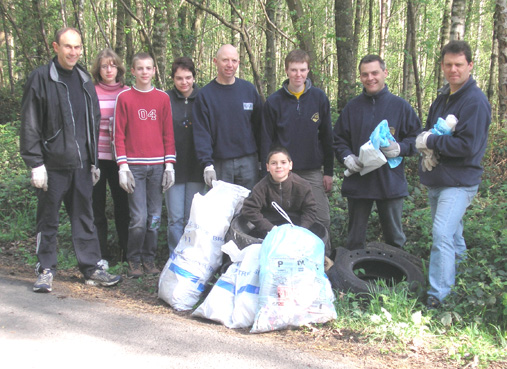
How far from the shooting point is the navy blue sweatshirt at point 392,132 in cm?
461

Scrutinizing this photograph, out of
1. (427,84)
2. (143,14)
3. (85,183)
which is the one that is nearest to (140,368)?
(85,183)

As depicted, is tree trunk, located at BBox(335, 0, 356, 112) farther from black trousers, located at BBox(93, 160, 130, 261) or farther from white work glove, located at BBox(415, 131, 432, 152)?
black trousers, located at BBox(93, 160, 130, 261)

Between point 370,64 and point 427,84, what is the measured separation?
11.9 m

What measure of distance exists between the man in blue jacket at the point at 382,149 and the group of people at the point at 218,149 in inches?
0.5

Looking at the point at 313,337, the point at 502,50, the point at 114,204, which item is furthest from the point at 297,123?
the point at 502,50

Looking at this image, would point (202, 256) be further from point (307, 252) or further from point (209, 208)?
point (307, 252)

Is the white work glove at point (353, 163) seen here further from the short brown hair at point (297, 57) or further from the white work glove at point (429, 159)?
the short brown hair at point (297, 57)

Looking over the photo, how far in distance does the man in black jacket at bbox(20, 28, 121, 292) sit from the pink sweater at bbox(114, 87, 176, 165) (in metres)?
0.26

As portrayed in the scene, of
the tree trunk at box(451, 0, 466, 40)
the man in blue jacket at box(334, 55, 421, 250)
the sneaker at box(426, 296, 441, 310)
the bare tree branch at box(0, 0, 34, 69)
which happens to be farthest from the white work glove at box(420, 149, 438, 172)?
the bare tree branch at box(0, 0, 34, 69)

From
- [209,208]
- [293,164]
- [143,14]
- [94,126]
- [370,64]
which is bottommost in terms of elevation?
[209,208]

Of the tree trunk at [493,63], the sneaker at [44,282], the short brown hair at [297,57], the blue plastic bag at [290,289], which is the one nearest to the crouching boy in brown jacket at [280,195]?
the blue plastic bag at [290,289]

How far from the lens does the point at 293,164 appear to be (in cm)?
510

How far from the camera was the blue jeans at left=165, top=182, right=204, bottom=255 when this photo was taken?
5398 millimetres

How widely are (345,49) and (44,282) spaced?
22.0 ft
